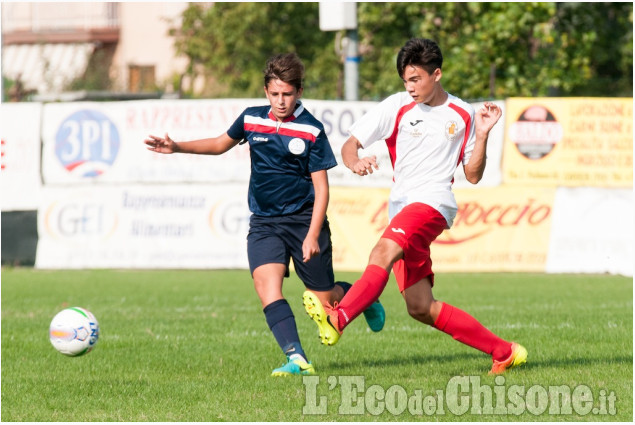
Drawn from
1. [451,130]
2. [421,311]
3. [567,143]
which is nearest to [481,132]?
[451,130]

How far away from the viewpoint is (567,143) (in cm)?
1662

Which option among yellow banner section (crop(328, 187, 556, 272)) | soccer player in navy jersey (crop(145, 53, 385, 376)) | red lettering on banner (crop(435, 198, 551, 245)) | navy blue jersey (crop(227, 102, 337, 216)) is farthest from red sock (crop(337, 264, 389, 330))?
red lettering on banner (crop(435, 198, 551, 245))

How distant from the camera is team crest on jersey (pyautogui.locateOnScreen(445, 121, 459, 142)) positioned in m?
7.14

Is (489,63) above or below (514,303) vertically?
above

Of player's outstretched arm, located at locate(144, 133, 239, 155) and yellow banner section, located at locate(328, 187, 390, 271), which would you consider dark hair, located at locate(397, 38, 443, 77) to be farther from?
yellow banner section, located at locate(328, 187, 390, 271)

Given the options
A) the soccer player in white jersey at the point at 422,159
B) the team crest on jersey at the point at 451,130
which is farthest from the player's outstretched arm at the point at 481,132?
the team crest on jersey at the point at 451,130

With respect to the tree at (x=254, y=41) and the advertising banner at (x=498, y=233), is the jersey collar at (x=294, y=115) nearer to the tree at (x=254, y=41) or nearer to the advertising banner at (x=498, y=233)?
the advertising banner at (x=498, y=233)

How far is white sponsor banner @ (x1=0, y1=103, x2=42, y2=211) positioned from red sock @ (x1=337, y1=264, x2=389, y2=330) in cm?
1131

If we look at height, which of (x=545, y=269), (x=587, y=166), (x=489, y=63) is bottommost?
(x=545, y=269)

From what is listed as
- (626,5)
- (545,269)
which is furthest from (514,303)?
(626,5)

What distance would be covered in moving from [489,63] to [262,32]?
996cm

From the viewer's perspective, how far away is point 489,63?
22.6 meters

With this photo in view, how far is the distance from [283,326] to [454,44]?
16.3 metres

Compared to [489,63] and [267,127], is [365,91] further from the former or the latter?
[267,127]
